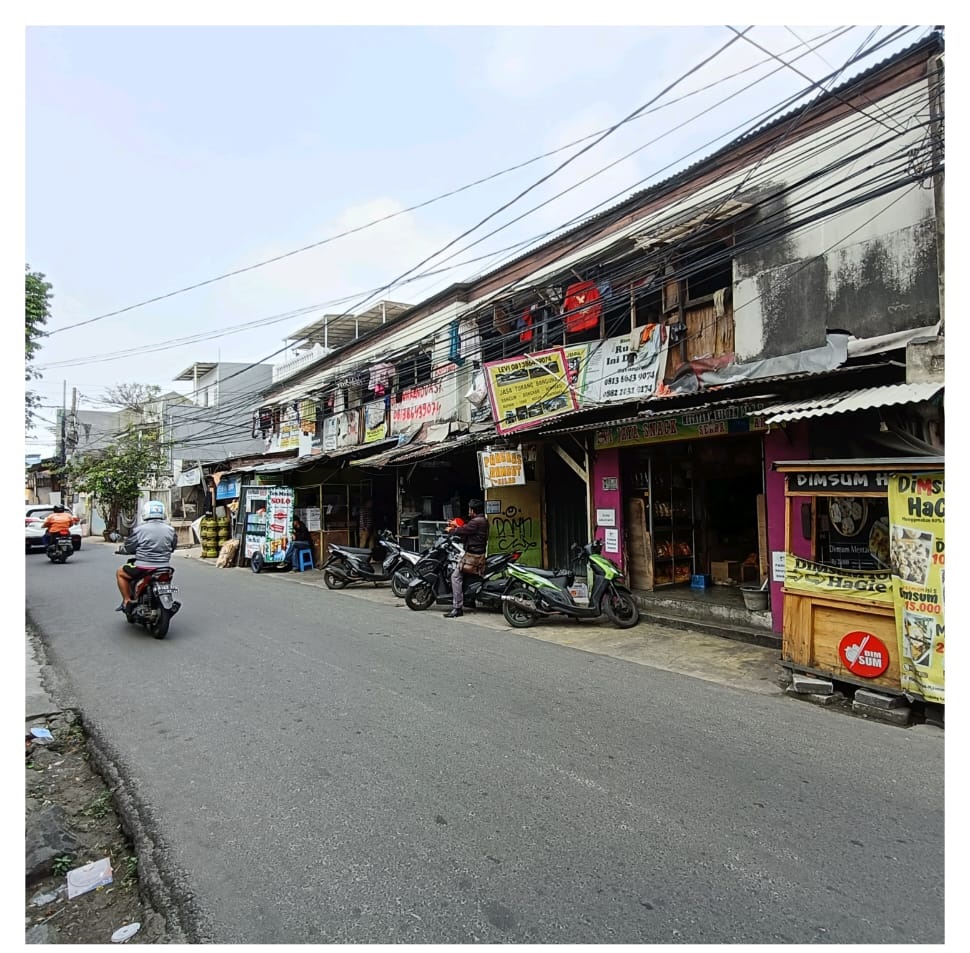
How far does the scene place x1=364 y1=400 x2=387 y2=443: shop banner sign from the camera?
56.8ft

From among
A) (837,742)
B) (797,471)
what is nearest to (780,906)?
(837,742)

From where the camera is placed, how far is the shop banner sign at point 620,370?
9742mm

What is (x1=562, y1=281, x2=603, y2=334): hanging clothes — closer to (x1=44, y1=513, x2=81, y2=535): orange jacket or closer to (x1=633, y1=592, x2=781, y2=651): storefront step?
(x1=633, y1=592, x2=781, y2=651): storefront step

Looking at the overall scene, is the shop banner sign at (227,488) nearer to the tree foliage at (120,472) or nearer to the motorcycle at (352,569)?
the motorcycle at (352,569)

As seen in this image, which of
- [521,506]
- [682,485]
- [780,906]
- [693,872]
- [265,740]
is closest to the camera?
[780,906]

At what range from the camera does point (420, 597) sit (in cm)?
1035

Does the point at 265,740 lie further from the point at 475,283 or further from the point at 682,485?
the point at 475,283

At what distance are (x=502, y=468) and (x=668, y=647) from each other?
4558 millimetres

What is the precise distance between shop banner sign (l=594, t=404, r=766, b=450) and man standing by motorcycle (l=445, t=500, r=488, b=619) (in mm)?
2417

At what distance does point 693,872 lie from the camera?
2916 mm

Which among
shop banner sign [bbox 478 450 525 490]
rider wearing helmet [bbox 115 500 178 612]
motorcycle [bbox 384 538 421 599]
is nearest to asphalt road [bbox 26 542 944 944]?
rider wearing helmet [bbox 115 500 178 612]

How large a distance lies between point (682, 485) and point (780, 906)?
8.72 m

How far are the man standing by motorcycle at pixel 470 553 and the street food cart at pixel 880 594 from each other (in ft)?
15.1

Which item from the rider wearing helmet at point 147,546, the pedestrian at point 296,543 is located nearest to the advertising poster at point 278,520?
the pedestrian at point 296,543
